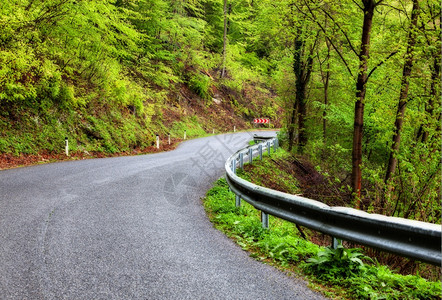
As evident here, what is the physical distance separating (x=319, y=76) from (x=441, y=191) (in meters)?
13.7

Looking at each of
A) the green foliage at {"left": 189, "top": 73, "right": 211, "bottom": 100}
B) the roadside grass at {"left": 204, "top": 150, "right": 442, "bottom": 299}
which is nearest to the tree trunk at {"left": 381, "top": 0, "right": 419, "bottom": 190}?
the roadside grass at {"left": 204, "top": 150, "right": 442, "bottom": 299}

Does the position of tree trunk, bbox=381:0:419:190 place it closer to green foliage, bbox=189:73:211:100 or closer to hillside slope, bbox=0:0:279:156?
hillside slope, bbox=0:0:279:156

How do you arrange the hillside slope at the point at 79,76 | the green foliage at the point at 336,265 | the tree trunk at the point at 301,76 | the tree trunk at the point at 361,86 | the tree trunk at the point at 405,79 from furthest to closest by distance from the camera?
the tree trunk at the point at 301,76, the hillside slope at the point at 79,76, the tree trunk at the point at 405,79, the tree trunk at the point at 361,86, the green foliage at the point at 336,265

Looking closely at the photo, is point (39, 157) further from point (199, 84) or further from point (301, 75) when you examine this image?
point (199, 84)

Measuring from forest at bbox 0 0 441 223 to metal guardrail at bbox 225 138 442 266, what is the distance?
2949 millimetres

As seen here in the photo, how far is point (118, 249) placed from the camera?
14.4 feet

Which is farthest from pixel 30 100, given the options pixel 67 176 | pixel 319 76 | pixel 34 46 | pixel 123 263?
pixel 319 76

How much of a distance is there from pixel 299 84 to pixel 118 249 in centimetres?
1532

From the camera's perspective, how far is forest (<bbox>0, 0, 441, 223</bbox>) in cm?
731

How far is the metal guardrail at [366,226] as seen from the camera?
2859 millimetres

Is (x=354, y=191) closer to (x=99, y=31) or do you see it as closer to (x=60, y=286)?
(x=60, y=286)

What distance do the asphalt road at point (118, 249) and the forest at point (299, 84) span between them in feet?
13.2

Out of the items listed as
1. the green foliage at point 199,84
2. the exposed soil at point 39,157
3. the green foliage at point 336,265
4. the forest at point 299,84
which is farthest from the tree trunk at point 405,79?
the green foliage at point 199,84

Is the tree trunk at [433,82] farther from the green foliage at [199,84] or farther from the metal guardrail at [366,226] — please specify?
the green foliage at [199,84]
